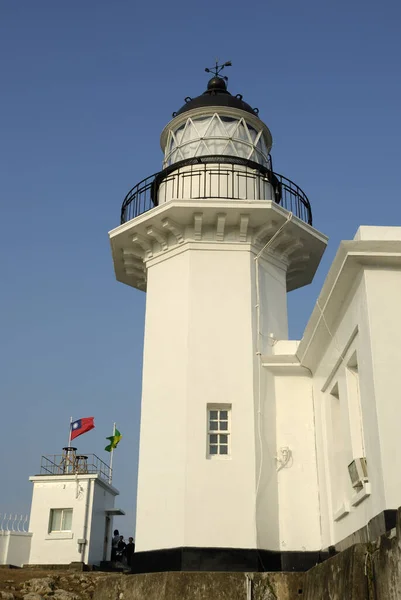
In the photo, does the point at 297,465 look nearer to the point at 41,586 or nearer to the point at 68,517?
the point at 41,586

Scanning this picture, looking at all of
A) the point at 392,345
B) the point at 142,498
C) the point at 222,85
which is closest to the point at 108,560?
the point at 142,498

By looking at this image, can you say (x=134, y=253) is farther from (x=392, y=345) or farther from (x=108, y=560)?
(x=108, y=560)

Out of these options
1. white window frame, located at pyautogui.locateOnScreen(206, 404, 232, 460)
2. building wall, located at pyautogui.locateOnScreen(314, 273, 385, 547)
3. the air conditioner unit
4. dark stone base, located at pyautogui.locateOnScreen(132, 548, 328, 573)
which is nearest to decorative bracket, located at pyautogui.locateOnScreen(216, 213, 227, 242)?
building wall, located at pyautogui.locateOnScreen(314, 273, 385, 547)

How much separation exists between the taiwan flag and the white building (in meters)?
18.6

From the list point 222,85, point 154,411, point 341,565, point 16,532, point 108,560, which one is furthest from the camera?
point 108,560

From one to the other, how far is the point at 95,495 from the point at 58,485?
1582 millimetres

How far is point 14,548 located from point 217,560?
60.1 feet

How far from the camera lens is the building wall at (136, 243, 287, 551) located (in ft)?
38.6

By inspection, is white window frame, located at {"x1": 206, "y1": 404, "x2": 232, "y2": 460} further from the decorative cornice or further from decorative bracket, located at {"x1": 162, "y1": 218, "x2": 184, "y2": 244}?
decorative bracket, located at {"x1": 162, "y1": 218, "x2": 184, "y2": 244}

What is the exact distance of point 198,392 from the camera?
12531 millimetres

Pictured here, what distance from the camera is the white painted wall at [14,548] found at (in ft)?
88.5

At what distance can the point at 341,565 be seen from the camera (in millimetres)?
7141

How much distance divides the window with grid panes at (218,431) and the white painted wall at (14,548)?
58.3ft

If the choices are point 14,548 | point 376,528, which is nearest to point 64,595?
point 376,528
